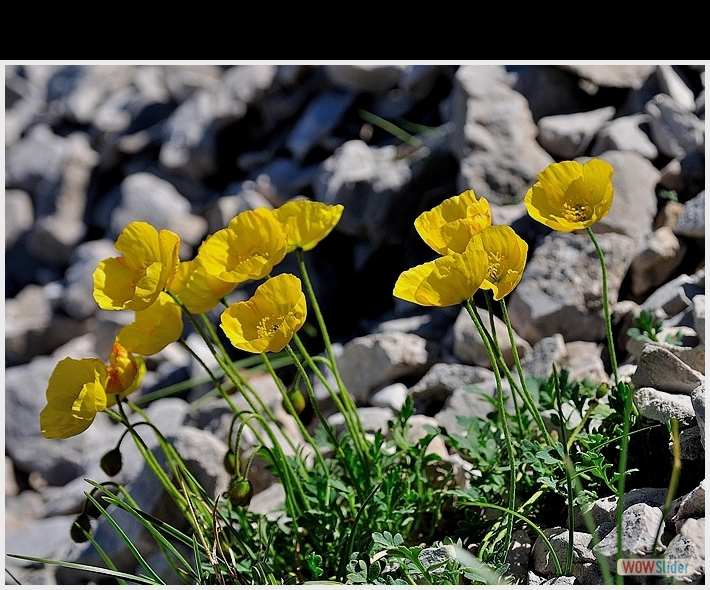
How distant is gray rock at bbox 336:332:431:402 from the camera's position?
2232 millimetres

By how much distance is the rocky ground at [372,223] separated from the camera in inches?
73.9

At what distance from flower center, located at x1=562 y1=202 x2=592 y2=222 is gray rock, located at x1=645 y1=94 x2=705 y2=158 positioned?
3.90ft

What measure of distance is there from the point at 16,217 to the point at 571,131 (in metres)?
3.59

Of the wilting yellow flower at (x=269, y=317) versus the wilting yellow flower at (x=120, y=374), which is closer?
the wilting yellow flower at (x=269, y=317)

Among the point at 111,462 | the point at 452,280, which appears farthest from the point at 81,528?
the point at 452,280

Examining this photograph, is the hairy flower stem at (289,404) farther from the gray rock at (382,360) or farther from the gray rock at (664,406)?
the gray rock at (382,360)

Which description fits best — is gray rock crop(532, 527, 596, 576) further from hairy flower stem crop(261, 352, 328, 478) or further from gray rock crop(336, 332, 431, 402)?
gray rock crop(336, 332, 431, 402)

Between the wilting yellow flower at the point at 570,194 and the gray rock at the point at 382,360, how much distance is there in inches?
40.2

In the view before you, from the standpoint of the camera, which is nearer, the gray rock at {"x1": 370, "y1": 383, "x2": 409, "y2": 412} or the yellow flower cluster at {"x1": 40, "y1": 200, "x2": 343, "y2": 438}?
the yellow flower cluster at {"x1": 40, "y1": 200, "x2": 343, "y2": 438}

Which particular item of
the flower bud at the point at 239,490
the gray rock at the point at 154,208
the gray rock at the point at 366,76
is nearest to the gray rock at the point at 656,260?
the flower bud at the point at 239,490

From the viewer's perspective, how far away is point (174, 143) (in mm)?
4102

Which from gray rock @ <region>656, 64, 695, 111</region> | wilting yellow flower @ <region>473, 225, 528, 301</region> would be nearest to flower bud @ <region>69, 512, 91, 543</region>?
wilting yellow flower @ <region>473, 225, 528, 301</region>

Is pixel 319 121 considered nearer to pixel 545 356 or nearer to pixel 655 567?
pixel 545 356

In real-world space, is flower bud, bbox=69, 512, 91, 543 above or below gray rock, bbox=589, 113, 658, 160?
below
